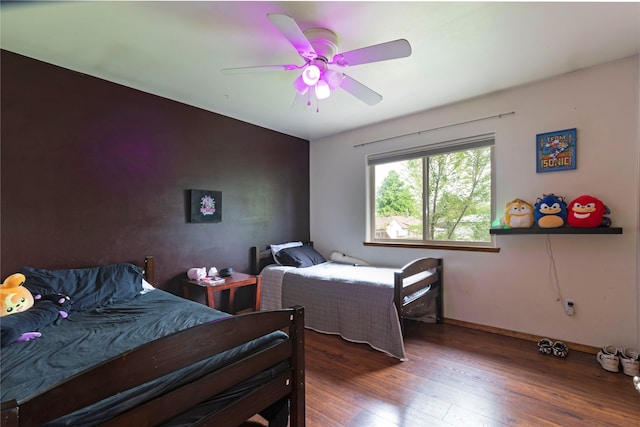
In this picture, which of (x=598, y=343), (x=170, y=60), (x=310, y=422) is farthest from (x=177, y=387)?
(x=598, y=343)

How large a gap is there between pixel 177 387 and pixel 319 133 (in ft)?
11.3

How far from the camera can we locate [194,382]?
1024 millimetres

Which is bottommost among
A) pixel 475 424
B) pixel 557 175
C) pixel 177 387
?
pixel 475 424

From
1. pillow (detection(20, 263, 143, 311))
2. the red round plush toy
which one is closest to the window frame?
the red round plush toy

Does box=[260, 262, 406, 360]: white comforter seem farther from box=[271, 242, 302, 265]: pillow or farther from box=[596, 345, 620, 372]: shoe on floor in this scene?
box=[596, 345, 620, 372]: shoe on floor

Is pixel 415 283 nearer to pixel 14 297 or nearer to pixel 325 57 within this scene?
pixel 325 57

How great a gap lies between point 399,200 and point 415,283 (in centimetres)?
122

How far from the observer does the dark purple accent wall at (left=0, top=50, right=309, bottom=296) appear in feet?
6.56

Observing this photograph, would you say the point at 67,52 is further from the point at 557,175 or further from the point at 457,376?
the point at 557,175

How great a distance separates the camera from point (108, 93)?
240cm

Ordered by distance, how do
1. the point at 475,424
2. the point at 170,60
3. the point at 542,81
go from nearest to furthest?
the point at 475,424, the point at 170,60, the point at 542,81

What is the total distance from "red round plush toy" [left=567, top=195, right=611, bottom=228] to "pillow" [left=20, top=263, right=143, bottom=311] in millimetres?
3491

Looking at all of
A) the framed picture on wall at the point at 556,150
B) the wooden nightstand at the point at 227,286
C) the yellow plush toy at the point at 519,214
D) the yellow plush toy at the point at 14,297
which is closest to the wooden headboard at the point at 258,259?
the wooden nightstand at the point at 227,286

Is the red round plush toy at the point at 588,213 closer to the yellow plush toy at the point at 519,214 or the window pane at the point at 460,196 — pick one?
the yellow plush toy at the point at 519,214
